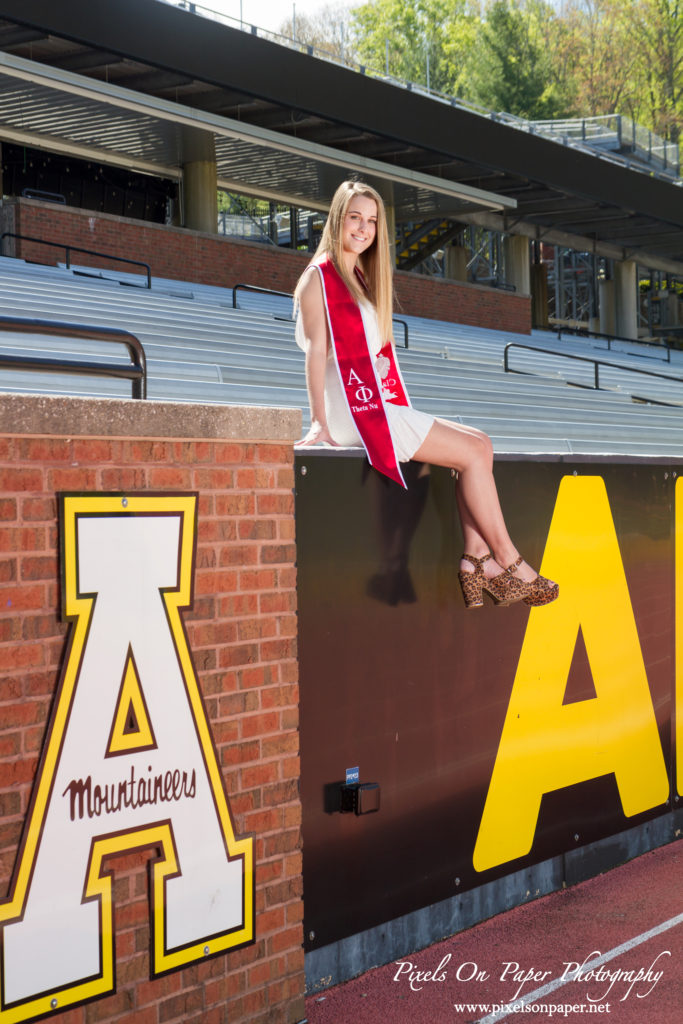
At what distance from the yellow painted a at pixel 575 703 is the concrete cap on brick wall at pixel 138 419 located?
214 cm

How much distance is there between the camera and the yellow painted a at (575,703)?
5.57 metres

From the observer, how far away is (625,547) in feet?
21.4

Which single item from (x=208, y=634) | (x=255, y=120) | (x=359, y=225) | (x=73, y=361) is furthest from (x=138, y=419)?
(x=255, y=120)

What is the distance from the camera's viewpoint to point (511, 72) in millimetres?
54531

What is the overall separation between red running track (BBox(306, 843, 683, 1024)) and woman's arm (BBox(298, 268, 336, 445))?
7.31ft

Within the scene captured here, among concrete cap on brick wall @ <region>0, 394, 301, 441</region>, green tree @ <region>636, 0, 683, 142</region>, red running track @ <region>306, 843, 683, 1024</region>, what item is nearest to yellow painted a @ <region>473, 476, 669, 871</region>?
red running track @ <region>306, 843, 683, 1024</region>

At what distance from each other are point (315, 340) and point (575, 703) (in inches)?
98.5

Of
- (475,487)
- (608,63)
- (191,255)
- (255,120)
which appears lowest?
(475,487)

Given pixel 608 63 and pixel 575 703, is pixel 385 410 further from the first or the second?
pixel 608 63

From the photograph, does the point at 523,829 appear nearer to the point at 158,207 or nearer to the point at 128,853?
the point at 128,853

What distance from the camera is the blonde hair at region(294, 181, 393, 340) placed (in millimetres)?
4664

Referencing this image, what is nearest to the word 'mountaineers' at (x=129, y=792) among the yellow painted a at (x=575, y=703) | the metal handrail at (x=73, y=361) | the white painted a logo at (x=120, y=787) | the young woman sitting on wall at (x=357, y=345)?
the white painted a logo at (x=120, y=787)

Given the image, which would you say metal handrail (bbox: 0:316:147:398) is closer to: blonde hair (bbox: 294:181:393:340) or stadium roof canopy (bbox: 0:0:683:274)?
blonde hair (bbox: 294:181:393:340)

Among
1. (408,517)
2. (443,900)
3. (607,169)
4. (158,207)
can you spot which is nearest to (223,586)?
(408,517)
